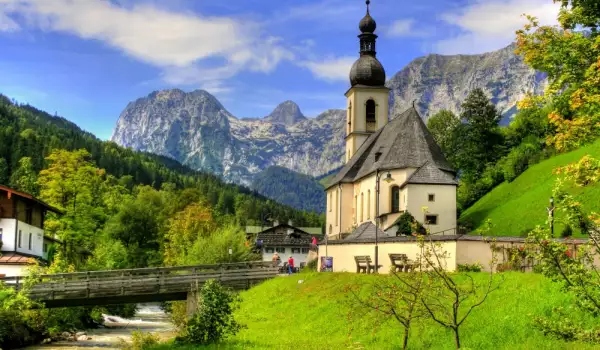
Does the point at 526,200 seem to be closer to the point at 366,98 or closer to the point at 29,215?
the point at 366,98

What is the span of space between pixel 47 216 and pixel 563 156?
4896 cm

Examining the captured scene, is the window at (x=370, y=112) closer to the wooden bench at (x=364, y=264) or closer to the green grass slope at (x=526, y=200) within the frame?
the green grass slope at (x=526, y=200)

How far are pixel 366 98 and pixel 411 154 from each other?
2417cm

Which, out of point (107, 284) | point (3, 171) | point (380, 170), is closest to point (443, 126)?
point (380, 170)

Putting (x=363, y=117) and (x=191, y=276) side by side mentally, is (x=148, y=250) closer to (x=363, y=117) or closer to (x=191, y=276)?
(x=363, y=117)

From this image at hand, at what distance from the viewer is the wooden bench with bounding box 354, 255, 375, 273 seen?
35.0 metres

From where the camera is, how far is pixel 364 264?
1423 inches

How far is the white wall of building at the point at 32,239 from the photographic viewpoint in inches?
2053

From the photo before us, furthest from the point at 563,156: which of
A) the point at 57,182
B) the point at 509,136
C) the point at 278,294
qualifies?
the point at 57,182

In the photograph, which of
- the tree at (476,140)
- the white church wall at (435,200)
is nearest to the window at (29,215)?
the white church wall at (435,200)

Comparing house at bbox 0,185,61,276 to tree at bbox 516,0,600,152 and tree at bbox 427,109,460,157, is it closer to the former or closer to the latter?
tree at bbox 516,0,600,152

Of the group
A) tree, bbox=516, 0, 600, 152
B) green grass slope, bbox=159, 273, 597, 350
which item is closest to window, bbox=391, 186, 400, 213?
green grass slope, bbox=159, 273, 597, 350

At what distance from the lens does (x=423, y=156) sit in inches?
2152

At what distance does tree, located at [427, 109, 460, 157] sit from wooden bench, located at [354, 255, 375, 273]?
61.2m
